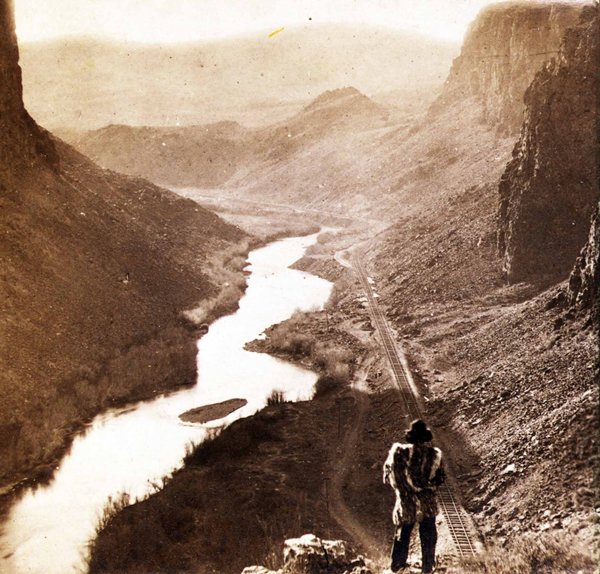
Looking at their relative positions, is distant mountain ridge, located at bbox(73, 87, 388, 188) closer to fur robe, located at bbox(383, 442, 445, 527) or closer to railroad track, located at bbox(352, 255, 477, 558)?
railroad track, located at bbox(352, 255, 477, 558)

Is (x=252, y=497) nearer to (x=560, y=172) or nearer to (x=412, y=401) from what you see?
(x=412, y=401)

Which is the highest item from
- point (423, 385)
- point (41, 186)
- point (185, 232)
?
point (41, 186)

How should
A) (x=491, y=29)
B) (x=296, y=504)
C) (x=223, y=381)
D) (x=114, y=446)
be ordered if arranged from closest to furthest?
(x=296, y=504) < (x=114, y=446) < (x=223, y=381) < (x=491, y=29)

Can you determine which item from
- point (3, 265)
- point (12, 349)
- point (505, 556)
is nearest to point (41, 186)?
point (3, 265)

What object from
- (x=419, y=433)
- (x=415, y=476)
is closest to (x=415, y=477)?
(x=415, y=476)

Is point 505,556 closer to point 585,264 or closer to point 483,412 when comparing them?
point 483,412

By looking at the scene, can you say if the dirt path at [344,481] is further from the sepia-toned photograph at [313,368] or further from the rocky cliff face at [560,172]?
the rocky cliff face at [560,172]

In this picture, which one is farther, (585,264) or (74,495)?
(585,264)

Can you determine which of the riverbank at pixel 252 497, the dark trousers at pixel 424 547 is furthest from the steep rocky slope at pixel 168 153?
the dark trousers at pixel 424 547
